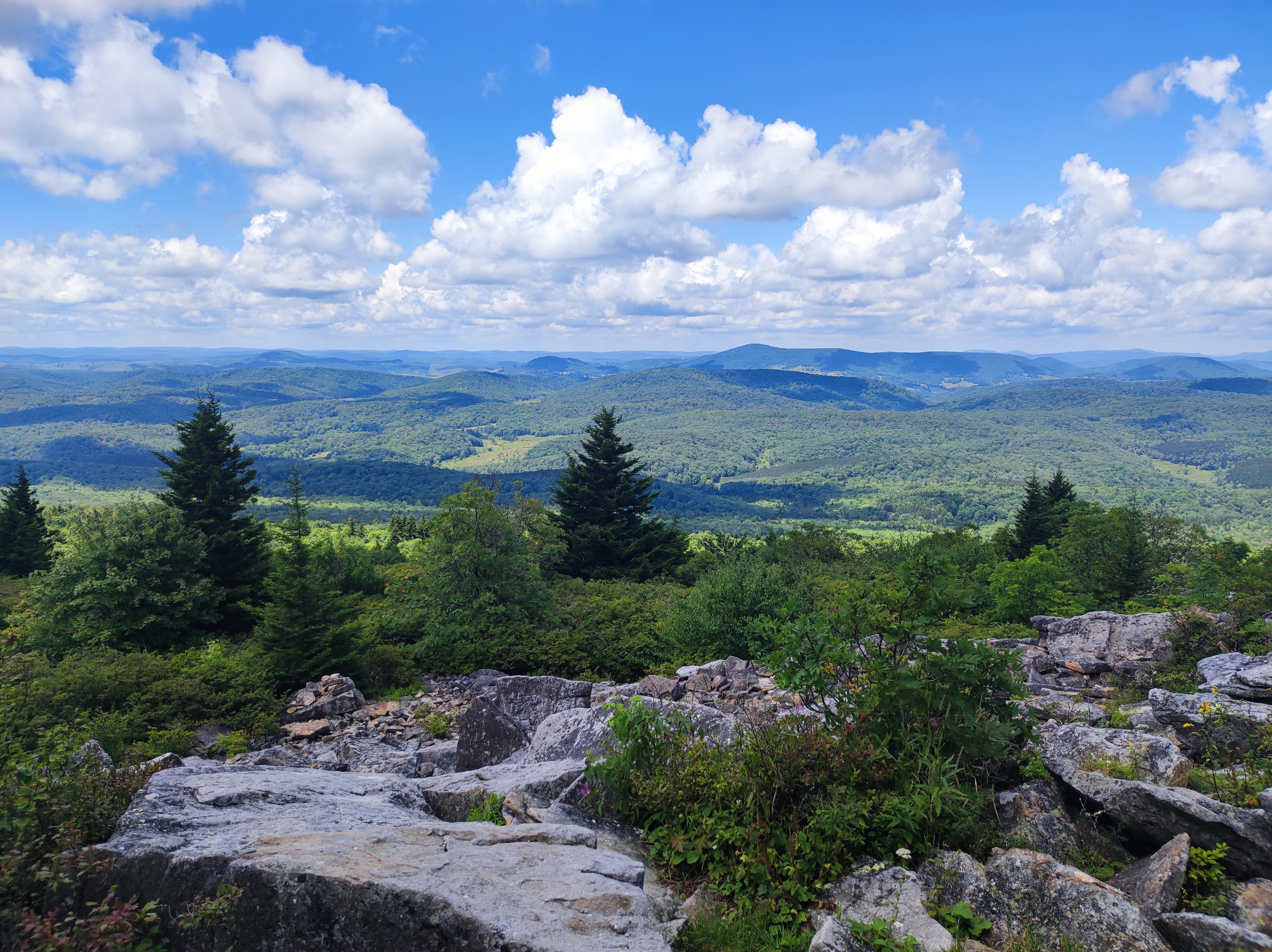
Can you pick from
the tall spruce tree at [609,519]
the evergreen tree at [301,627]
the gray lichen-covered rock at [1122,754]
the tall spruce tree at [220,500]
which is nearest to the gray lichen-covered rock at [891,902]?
the gray lichen-covered rock at [1122,754]

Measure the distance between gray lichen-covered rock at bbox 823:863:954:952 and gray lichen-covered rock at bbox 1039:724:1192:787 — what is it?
1.99m

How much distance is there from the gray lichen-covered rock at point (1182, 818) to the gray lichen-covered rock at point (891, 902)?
181 cm

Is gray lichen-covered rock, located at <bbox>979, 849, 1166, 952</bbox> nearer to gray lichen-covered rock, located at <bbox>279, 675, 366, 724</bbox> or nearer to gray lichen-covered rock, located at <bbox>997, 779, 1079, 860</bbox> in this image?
gray lichen-covered rock, located at <bbox>997, 779, 1079, 860</bbox>

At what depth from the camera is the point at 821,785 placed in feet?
17.0

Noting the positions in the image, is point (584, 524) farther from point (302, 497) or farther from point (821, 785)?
point (821, 785)

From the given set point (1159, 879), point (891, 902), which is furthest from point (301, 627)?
point (1159, 879)

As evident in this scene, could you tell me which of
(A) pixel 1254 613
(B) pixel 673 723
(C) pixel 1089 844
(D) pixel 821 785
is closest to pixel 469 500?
(B) pixel 673 723

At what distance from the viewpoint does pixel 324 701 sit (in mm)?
12375

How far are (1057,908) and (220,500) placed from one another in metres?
32.1

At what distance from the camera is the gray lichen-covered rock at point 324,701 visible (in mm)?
12016

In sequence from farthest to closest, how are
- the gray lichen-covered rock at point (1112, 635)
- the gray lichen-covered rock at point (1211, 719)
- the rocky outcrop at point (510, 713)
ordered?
1. the gray lichen-covered rock at point (1112, 635)
2. the rocky outcrop at point (510, 713)
3. the gray lichen-covered rock at point (1211, 719)

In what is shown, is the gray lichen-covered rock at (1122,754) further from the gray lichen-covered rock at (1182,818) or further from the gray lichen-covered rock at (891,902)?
the gray lichen-covered rock at (891,902)

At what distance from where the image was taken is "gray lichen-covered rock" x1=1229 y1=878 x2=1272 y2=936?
152 inches

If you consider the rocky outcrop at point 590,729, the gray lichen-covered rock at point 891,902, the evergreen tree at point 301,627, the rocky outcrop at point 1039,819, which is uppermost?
the rocky outcrop at point 1039,819
